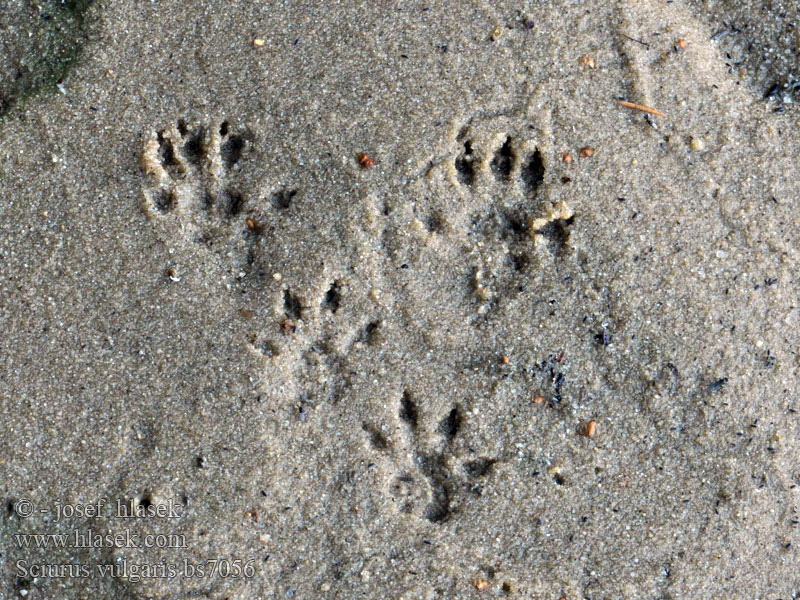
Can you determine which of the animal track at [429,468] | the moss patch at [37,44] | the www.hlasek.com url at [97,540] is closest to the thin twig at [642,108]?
the animal track at [429,468]

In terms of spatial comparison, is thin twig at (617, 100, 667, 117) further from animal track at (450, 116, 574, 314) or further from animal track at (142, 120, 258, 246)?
animal track at (142, 120, 258, 246)

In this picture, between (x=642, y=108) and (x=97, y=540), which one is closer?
(x=97, y=540)

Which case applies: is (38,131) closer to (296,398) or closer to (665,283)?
(296,398)

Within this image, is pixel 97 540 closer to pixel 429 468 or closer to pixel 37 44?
pixel 429 468

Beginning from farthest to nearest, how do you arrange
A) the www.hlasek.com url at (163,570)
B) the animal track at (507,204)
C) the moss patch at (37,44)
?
1. the moss patch at (37,44)
2. the animal track at (507,204)
3. the www.hlasek.com url at (163,570)

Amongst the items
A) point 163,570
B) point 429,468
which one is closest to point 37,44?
point 163,570

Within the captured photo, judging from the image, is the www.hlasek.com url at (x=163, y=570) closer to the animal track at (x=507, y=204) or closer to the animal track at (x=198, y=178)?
the animal track at (x=198, y=178)

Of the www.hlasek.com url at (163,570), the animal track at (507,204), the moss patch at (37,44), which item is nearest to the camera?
the www.hlasek.com url at (163,570)

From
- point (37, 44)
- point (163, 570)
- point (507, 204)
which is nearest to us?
point (163, 570)
